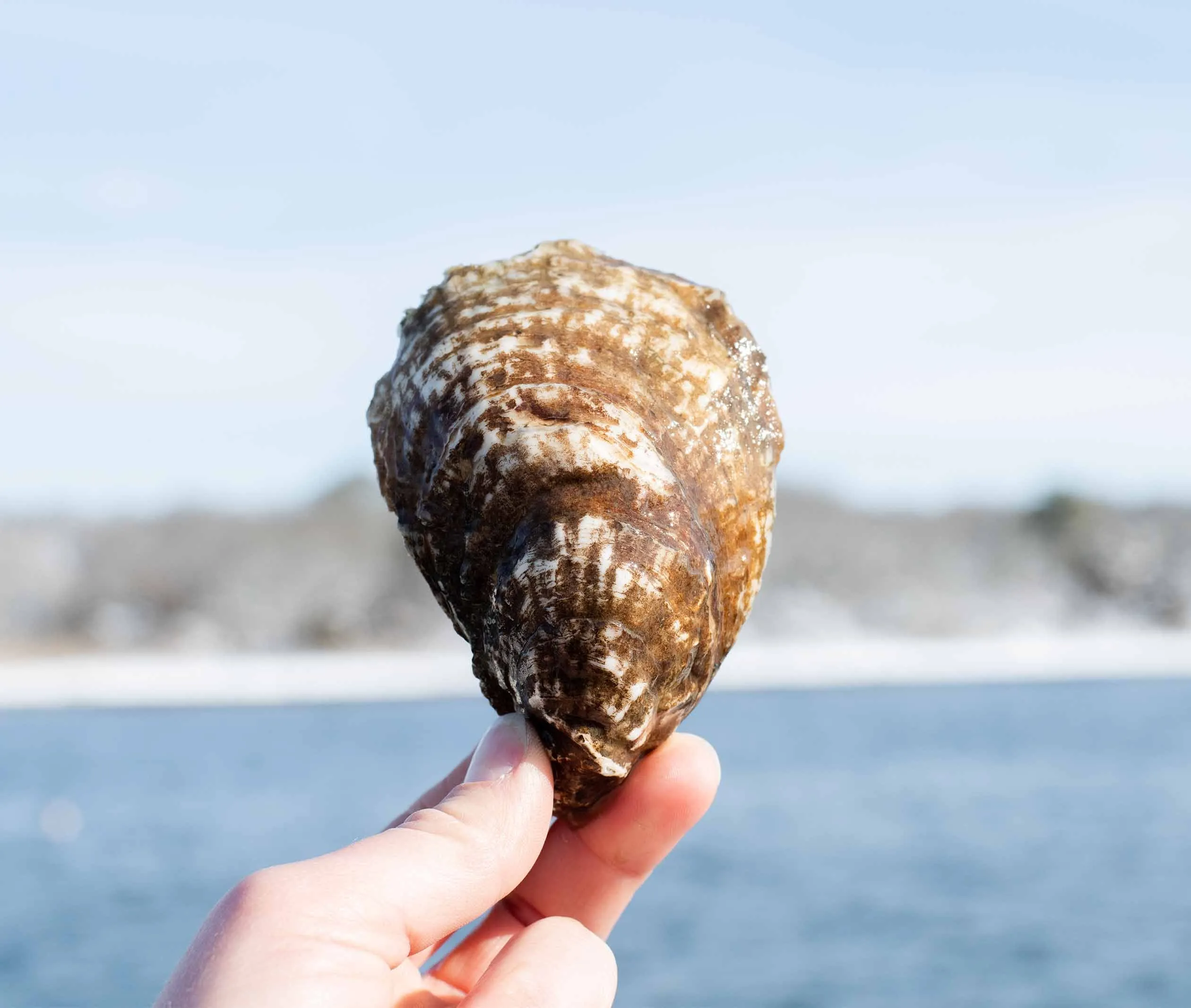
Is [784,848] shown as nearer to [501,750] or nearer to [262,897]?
[501,750]

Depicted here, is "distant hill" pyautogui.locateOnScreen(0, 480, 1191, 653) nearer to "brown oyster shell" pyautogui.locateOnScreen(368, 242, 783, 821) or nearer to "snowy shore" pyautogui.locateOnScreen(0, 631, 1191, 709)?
"snowy shore" pyautogui.locateOnScreen(0, 631, 1191, 709)

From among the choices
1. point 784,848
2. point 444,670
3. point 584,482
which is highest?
point 444,670

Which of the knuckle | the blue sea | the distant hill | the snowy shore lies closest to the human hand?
the knuckle

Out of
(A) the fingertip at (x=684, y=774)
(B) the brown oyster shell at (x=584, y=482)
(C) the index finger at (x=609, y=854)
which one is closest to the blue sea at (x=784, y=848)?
(C) the index finger at (x=609, y=854)

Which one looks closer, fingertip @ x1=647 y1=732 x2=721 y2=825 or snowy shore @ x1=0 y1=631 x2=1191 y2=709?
fingertip @ x1=647 y1=732 x2=721 y2=825

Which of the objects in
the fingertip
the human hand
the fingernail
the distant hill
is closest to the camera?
the human hand

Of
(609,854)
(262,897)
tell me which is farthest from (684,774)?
(262,897)

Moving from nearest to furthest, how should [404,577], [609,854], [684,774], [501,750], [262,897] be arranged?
[262,897] → [501,750] → [684,774] → [609,854] → [404,577]
